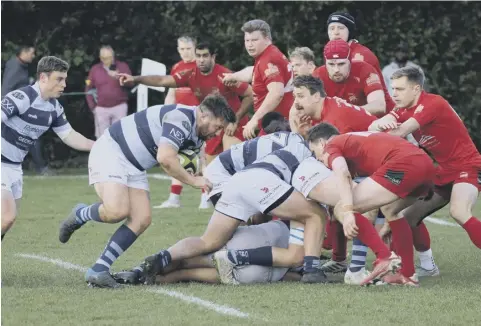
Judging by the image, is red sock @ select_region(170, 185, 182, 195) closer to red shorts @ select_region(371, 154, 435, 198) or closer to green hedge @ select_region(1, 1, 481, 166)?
green hedge @ select_region(1, 1, 481, 166)

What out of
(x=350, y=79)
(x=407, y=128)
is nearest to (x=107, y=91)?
(x=350, y=79)

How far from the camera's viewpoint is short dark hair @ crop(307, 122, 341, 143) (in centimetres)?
888

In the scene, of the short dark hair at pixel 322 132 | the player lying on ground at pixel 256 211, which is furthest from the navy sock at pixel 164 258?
the short dark hair at pixel 322 132

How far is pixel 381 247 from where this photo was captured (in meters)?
8.56

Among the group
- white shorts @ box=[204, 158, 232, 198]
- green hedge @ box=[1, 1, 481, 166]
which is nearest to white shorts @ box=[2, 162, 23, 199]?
white shorts @ box=[204, 158, 232, 198]

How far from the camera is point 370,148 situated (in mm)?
8781

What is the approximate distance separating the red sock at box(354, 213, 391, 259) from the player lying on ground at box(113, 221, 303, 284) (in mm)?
475

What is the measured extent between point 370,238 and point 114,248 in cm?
193

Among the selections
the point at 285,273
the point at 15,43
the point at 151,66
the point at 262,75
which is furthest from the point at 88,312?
the point at 15,43

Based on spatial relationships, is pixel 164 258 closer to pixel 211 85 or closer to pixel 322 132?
pixel 322 132

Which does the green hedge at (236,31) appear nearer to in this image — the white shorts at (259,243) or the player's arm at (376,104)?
the player's arm at (376,104)

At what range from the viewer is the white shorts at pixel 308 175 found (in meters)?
8.76

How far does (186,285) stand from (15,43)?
1181 cm

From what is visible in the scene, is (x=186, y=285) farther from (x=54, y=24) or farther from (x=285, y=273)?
(x=54, y=24)
